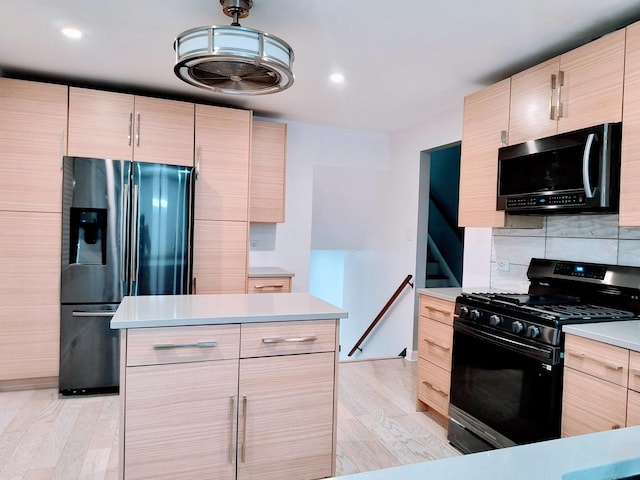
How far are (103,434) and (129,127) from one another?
2267 millimetres

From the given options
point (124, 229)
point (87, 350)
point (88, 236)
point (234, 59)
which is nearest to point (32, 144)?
point (88, 236)

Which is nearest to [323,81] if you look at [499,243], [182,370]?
[499,243]

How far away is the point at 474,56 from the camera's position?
262 cm

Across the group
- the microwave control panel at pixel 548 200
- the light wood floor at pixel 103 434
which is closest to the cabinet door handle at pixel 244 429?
the light wood floor at pixel 103 434

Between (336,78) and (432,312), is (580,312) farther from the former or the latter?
(336,78)

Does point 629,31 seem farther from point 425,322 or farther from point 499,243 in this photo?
point 425,322

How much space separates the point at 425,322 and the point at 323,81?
1970 mm

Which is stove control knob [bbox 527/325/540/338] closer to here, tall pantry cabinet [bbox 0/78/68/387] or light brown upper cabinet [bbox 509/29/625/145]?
light brown upper cabinet [bbox 509/29/625/145]

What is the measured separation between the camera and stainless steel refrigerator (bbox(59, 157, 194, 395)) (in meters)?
3.05

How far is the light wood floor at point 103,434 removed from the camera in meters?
2.20

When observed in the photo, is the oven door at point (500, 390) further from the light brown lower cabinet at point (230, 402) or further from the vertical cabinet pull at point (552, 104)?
the vertical cabinet pull at point (552, 104)

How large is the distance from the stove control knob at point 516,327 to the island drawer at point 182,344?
54.2 inches

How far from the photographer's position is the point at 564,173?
2.19 metres

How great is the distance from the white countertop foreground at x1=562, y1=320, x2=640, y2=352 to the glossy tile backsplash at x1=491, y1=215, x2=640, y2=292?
47 cm
